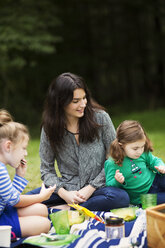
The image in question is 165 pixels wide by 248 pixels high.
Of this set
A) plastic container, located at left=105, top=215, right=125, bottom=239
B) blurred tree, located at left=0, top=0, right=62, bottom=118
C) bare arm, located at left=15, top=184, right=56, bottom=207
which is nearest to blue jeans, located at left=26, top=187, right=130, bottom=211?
bare arm, located at left=15, top=184, right=56, bottom=207

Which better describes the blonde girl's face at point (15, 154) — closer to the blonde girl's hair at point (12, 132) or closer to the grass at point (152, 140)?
the blonde girl's hair at point (12, 132)

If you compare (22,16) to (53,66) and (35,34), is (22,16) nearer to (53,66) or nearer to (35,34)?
(35,34)

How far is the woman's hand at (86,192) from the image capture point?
3982mm

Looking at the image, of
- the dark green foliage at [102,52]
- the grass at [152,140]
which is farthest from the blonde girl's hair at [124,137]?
the dark green foliage at [102,52]

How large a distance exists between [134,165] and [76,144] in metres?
0.61

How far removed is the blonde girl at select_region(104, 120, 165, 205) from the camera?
3.93 meters

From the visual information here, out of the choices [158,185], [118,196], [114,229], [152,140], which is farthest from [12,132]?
[152,140]

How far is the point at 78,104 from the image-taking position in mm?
3988

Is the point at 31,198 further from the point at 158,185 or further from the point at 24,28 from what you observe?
the point at 24,28

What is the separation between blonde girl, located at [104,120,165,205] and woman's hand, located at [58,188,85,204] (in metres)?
0.31

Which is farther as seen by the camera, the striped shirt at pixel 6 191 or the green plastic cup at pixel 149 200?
the green plastic cup at pixel 149 200

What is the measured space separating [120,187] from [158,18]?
47.3 feet

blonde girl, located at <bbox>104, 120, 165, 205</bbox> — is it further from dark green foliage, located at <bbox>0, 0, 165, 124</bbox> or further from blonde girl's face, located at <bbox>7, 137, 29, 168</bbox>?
dark green foliage, located at <bbox>0, 0, 165, 124</bbox>

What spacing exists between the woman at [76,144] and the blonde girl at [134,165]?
169 mm
